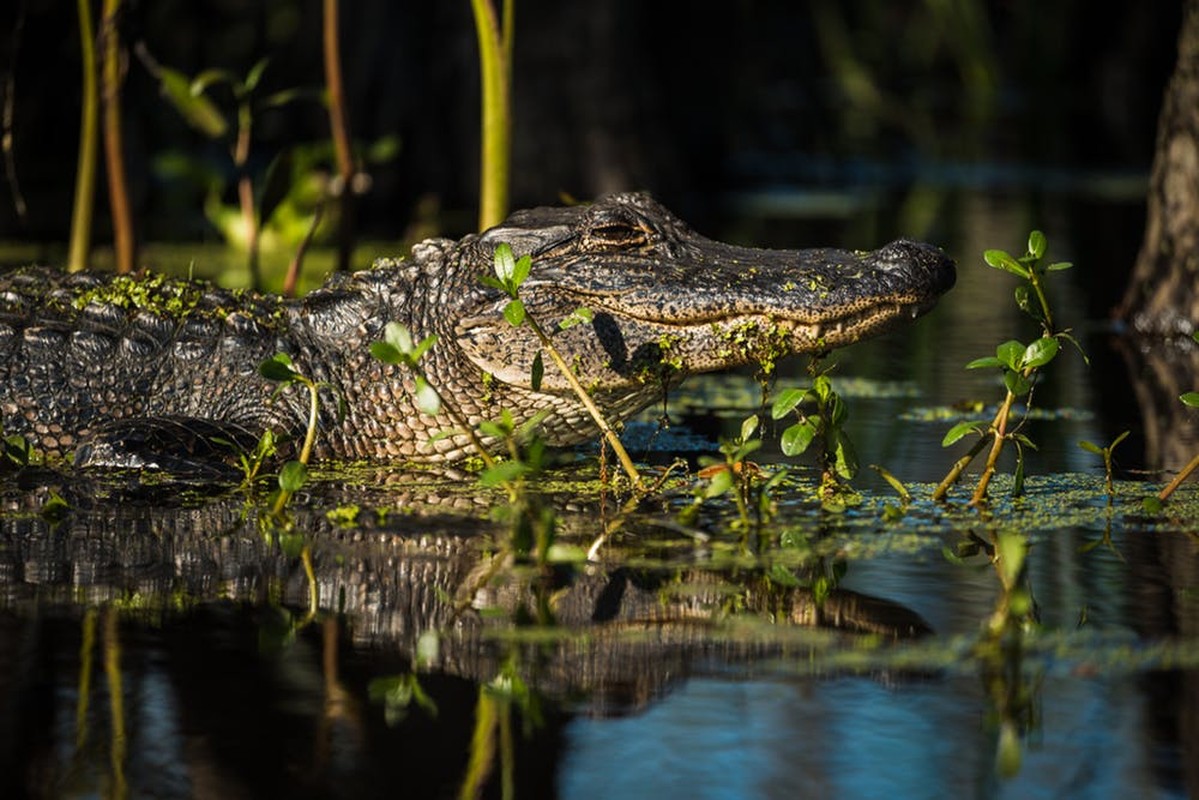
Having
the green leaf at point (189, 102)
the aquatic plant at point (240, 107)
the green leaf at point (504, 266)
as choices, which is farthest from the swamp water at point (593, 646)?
the green leaf at point (189, 102)

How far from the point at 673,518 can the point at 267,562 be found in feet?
3.26

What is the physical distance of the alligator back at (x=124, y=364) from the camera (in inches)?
236

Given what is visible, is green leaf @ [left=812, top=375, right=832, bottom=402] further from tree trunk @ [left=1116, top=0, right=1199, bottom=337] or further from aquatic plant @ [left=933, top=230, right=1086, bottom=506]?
tree trunk @ [left=1116, top=0, right=1199, bottom=337]

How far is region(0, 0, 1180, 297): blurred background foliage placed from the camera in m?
13.1

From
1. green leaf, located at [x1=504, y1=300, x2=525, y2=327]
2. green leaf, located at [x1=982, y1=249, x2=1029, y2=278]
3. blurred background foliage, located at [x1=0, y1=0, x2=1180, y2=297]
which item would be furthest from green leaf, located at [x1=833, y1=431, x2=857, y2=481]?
blurred background foliage, located at [x1=0, y1=0, x2=1180, y2=297]

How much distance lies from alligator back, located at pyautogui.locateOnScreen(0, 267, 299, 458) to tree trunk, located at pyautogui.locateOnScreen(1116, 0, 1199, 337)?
3937 millimetres

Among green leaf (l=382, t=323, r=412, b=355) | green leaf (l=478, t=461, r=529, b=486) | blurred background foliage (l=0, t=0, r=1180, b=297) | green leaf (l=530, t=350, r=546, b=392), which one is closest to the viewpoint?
green leaf (l=478, t=461, r=529, b=486)

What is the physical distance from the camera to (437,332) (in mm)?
5926

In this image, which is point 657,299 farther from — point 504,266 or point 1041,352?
point 1041,352

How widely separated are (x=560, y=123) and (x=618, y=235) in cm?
895

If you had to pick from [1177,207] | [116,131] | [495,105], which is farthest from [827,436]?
[116,131]

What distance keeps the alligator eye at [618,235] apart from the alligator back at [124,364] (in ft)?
3.39

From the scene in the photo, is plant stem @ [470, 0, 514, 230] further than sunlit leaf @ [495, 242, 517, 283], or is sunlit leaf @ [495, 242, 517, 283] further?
plant stem @ [470, 0, 514, 230]

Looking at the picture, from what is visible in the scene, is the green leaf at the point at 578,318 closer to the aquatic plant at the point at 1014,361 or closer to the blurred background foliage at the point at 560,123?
the aquatic plant at the point at 1014,361
